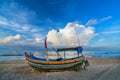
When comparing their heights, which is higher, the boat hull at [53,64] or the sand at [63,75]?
the boat hull at [53,64]

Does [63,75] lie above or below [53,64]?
below

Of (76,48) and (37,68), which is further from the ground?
(76,48)

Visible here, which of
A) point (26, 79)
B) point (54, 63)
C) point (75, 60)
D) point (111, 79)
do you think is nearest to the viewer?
point (111, 79)

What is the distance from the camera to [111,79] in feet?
37.3

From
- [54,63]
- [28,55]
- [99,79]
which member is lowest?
[99,79]

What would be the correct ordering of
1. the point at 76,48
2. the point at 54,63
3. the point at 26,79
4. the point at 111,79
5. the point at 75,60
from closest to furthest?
the point at 111,79, the point at 26,79, the point at 54,63, the point at 75,60, the point at 76,48

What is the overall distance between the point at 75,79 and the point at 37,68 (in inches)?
226

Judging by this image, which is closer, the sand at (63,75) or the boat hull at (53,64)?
the sand at (63,75)

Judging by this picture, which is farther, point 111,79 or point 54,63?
point 54,63

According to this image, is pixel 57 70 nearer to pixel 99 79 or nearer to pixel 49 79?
pixel 49 79

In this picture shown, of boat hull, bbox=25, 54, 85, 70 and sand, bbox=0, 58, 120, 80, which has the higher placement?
boat hull, bbox=25, 54, 85, 70

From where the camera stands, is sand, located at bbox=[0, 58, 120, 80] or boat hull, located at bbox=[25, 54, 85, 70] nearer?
sand, located at bbox=[0, 58, 120, 80]

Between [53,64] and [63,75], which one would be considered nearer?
[63,75]

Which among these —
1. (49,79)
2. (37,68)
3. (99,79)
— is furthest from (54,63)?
(99,79)
